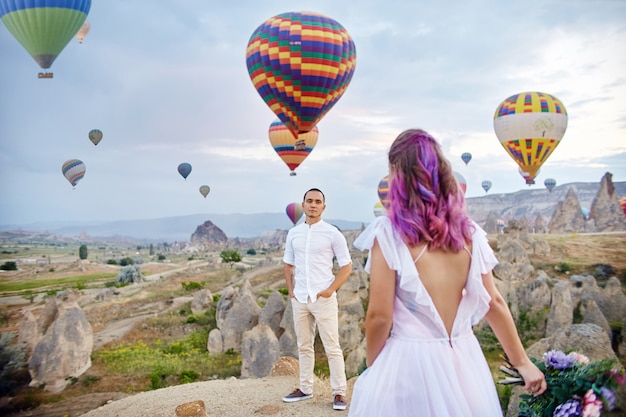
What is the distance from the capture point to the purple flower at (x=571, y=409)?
2.48 metres

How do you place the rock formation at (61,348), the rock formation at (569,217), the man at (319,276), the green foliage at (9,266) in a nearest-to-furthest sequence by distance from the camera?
1. the man at (319,276)
2. the rock formation at (61,348)
3. the green foliage at (9,266)
4. the rock formation at (569,217)

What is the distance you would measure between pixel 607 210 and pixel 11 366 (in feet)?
171

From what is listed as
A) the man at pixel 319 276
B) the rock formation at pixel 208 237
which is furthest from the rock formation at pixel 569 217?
the man at pixel 319 276

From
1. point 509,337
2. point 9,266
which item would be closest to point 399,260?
point 509,337

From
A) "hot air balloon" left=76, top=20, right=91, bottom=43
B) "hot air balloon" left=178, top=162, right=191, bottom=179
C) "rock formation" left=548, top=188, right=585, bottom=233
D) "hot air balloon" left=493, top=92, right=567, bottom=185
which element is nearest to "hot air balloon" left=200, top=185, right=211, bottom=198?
"hot air balloon" left=178, top=162, right=191, bottom=179

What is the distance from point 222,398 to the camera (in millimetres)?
5922

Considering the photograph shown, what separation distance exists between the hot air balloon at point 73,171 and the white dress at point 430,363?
34.1 metres

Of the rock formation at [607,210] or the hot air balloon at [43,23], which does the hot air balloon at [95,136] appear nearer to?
the hot air balloon at [43,23]

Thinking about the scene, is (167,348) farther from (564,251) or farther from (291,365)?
(564,251)

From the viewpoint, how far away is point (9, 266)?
31.3 m

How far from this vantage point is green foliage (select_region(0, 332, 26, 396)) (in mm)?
12672

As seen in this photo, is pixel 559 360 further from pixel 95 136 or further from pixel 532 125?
pixel 95 136

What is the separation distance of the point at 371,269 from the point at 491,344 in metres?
17.0

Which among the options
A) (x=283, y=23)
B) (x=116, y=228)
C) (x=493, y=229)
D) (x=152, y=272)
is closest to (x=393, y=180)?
(x=283, y=23)
